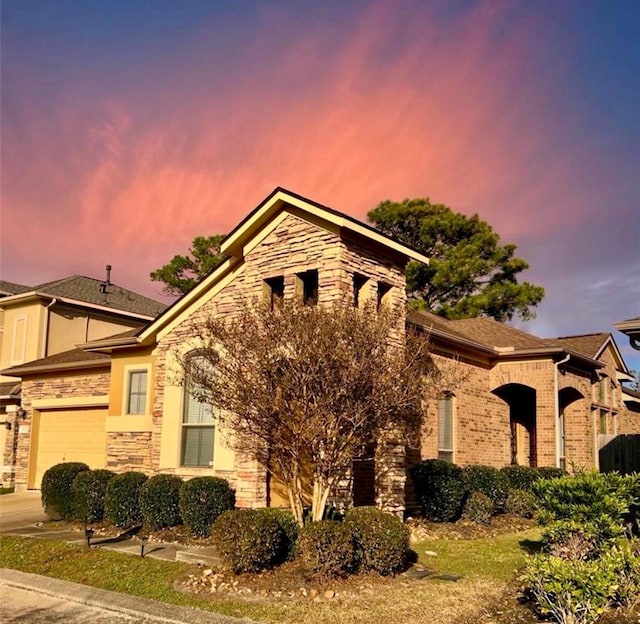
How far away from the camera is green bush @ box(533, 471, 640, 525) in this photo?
866 centimetres

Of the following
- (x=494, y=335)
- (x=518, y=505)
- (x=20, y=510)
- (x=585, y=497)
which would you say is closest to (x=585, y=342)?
(x=494, y=335)

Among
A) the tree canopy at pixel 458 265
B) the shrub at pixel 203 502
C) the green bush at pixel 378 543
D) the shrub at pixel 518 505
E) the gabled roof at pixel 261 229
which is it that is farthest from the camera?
the tree canopy at pixel 458 265

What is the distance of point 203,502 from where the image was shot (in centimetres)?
1143

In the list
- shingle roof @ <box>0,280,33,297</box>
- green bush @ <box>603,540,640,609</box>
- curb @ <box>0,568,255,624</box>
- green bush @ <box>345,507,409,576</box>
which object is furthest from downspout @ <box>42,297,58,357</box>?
green bush @ <box>603,540,640,609</box>

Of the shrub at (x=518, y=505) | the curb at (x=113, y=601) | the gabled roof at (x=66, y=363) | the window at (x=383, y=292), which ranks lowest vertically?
the curb at (x=113, y=601)

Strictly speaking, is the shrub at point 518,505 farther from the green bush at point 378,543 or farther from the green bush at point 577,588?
the green bush at point 577,588

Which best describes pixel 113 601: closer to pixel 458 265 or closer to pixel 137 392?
pixel 137 392

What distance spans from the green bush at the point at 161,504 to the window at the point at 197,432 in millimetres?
1141

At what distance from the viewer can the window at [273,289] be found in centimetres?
1259

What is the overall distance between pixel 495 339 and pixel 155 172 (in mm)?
10374

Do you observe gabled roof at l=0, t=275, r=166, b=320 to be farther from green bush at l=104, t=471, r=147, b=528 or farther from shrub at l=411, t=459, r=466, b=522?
shrub at l=411, t=459, r=466, b=522

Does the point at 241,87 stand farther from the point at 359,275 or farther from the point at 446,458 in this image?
the point at 446,458

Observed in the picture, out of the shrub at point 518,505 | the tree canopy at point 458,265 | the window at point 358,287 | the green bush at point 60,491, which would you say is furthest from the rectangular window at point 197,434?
the tree canopy at point 458,265

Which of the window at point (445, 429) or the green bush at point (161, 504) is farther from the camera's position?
the window at point (445, 429)
